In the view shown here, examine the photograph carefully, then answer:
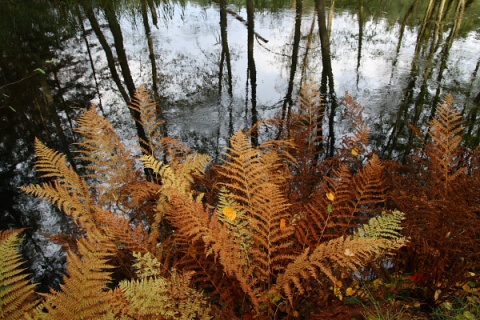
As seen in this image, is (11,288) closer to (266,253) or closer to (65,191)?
(65,191)

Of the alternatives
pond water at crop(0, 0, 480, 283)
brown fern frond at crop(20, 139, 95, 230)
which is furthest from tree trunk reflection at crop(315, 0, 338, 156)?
brown fern frond at crop(20, 139, 95, 230)

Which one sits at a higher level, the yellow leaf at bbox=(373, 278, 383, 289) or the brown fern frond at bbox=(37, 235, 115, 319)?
the brown fern frond at bbox=(37, 235, 115, 319)

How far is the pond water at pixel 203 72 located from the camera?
4.69 meters

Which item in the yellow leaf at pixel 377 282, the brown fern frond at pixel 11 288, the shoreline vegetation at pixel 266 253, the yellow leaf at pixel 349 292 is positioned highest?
the brown fern frond at pixel 11 288

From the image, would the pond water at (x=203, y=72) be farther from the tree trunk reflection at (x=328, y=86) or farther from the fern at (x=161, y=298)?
the fern at (x=161, y=298)

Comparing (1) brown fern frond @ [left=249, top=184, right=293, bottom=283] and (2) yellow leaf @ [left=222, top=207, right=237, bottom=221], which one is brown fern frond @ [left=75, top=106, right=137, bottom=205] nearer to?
(2) yellow leaf @ [left=222, top=207, right=237, bottom=221]

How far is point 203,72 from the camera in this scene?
659 centimetres

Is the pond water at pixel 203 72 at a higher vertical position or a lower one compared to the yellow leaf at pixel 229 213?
lower

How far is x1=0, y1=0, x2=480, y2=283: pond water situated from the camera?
4.69 m

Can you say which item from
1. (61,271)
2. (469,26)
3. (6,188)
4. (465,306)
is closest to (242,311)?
(465,306)

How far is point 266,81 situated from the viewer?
6.36 metres

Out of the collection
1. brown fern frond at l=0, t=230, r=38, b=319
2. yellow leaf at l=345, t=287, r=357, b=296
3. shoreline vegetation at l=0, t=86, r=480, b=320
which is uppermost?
brown fern frond at l=0, t=230, r=38, b=319

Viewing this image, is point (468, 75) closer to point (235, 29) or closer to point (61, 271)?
point (235, 29)

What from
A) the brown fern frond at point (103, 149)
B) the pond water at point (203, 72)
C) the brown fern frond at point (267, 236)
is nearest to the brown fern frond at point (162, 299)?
the brown fern frond at point (267, 236)
